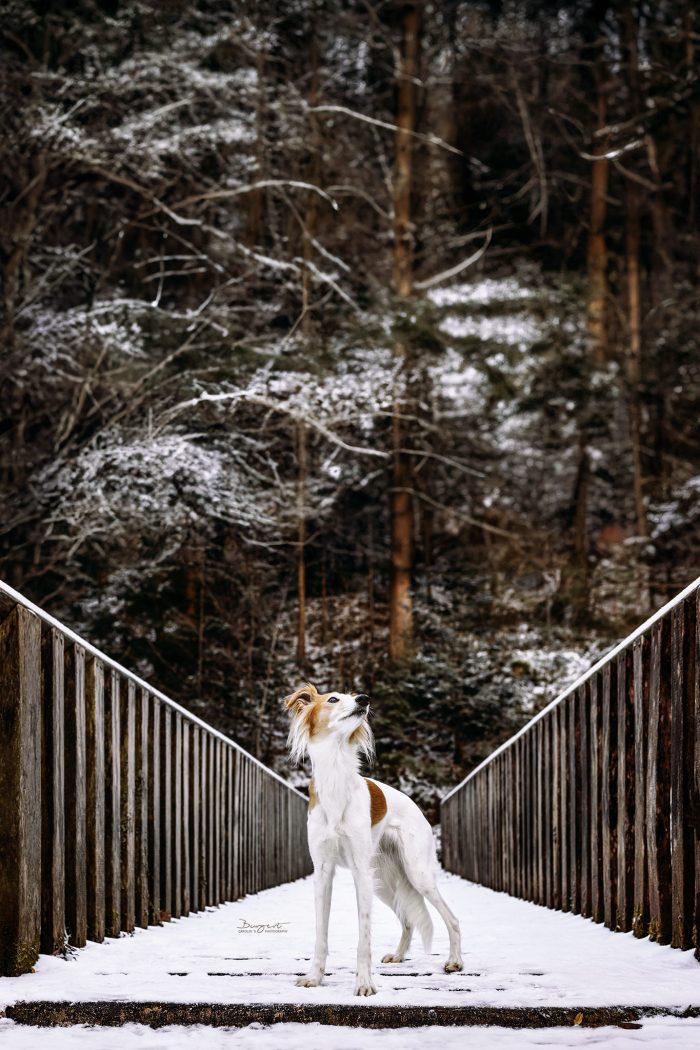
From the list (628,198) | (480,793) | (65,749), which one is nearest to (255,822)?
(480,793)

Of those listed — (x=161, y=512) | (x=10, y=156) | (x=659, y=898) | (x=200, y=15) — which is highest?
(x=200, y=15)

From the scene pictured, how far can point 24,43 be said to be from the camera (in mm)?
18094

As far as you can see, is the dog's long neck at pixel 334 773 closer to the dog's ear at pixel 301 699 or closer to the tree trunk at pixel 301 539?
the dog's ear at pixel 301 699

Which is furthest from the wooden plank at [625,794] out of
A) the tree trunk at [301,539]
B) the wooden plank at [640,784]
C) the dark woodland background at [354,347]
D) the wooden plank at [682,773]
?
the tree trunk at [301,539]

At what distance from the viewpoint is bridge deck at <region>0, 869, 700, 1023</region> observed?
9.18ft

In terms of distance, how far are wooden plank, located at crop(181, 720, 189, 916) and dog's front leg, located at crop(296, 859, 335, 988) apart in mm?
2607

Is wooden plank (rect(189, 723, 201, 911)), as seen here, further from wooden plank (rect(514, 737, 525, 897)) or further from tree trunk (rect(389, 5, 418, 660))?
tree trunk (rect(389, 5, 418, 660))

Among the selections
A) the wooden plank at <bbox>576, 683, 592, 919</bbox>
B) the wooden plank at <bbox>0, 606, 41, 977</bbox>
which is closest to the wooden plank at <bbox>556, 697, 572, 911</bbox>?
the wooden plank at <bbox>576, 683, 592, 919</bbox>

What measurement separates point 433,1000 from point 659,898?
4.24 feet

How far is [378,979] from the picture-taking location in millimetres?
3248

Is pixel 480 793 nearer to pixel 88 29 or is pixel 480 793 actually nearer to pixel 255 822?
pixel 255 822

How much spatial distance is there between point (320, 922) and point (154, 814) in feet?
6.85

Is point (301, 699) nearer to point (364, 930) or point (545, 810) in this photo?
point (364, 930)

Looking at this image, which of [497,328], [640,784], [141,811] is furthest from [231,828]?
[497,328]
